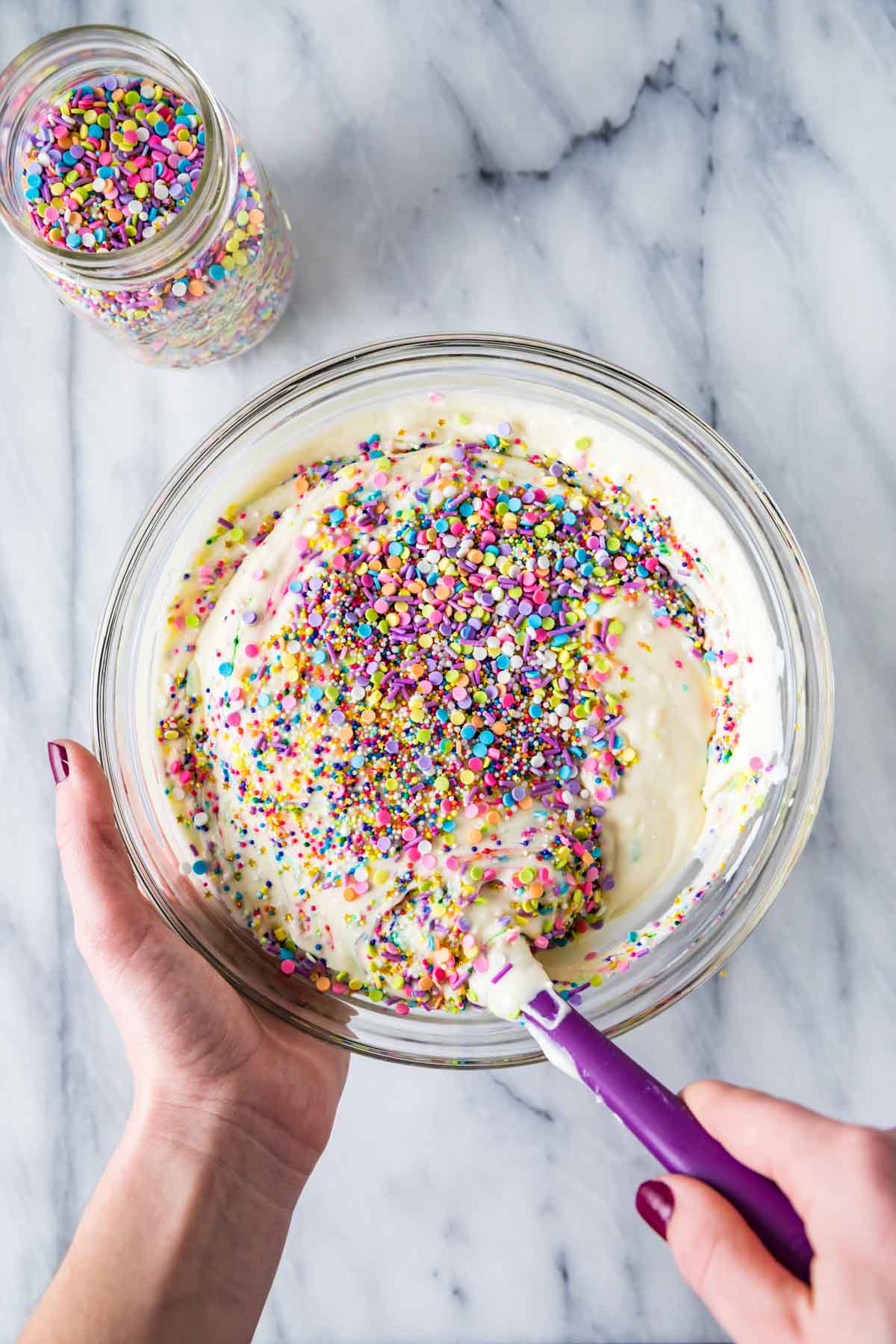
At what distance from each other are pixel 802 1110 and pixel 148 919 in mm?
610

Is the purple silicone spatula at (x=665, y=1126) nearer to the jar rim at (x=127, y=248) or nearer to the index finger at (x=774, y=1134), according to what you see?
the index finger at (x=774, y=1134)

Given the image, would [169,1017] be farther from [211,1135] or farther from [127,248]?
[127,248]

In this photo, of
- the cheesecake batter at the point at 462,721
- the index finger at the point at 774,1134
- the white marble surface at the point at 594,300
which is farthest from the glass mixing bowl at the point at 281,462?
the index finger at the point at 774,1134

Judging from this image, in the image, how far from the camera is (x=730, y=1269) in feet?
Result: 2.41

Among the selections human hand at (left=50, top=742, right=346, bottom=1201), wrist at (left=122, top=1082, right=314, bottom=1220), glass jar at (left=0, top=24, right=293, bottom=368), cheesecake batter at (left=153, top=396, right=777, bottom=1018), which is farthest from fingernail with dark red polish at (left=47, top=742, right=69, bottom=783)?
glass jar at (left=0, top=24, right=293, bottom=368)

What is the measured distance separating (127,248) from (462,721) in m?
0.57

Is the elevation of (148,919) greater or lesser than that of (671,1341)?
greater

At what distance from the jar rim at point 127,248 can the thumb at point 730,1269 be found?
0.93 metres

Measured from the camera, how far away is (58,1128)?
1.34 metres

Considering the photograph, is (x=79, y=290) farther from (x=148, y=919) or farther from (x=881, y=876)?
(x=881, y=876)

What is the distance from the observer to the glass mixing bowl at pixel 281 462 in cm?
109

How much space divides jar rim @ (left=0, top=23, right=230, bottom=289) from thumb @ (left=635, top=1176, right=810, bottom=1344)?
36.6 inches

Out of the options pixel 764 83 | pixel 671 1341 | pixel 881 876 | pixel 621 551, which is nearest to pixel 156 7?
pixel 764 83

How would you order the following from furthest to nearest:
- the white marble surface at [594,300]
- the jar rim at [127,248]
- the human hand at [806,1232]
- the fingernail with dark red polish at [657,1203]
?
the white marble surface at [594,300]
the jar rim at [127,248]
the fingernail with dark red polish at [657,1203]
the human hand at [806,1232]
